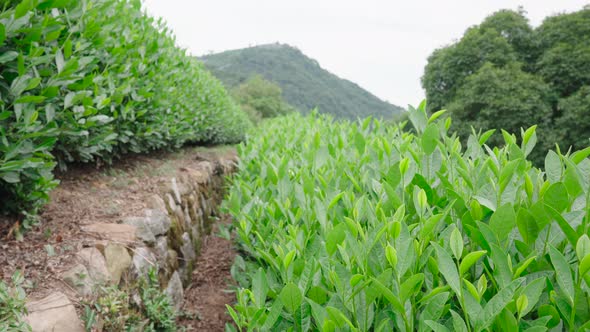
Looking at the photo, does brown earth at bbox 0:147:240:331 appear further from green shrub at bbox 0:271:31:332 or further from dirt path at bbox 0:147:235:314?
green shrub at bbox 0:271:31:332

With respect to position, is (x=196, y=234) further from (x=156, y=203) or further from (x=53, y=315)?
(x=53, y=315)

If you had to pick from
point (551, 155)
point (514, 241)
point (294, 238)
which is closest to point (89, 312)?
point (294, 238)

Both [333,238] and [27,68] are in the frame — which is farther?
[27,68]

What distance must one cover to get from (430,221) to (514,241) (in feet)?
0.96

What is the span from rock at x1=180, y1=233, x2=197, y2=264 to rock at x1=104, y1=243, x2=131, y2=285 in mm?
1343

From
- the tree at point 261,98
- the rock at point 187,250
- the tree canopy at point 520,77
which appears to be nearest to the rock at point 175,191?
the rock at point 187,250

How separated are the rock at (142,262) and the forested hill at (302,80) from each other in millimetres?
51501

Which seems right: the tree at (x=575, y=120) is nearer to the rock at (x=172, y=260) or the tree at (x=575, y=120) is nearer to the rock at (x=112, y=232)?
the rock at (x=172, y=260)

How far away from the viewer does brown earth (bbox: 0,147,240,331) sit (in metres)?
2.07

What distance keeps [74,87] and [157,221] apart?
125cm

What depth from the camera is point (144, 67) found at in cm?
396

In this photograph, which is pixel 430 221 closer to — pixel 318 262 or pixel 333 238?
pixel 333 238

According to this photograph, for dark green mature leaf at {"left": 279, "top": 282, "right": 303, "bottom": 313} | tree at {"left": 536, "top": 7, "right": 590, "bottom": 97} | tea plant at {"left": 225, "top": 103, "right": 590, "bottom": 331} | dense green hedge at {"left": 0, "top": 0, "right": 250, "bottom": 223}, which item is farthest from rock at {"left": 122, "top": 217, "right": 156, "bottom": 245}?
tree at {"left": 536, "top": 7, "right": 590, "bottom": 97}

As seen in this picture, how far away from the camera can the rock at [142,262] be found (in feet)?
8.23
